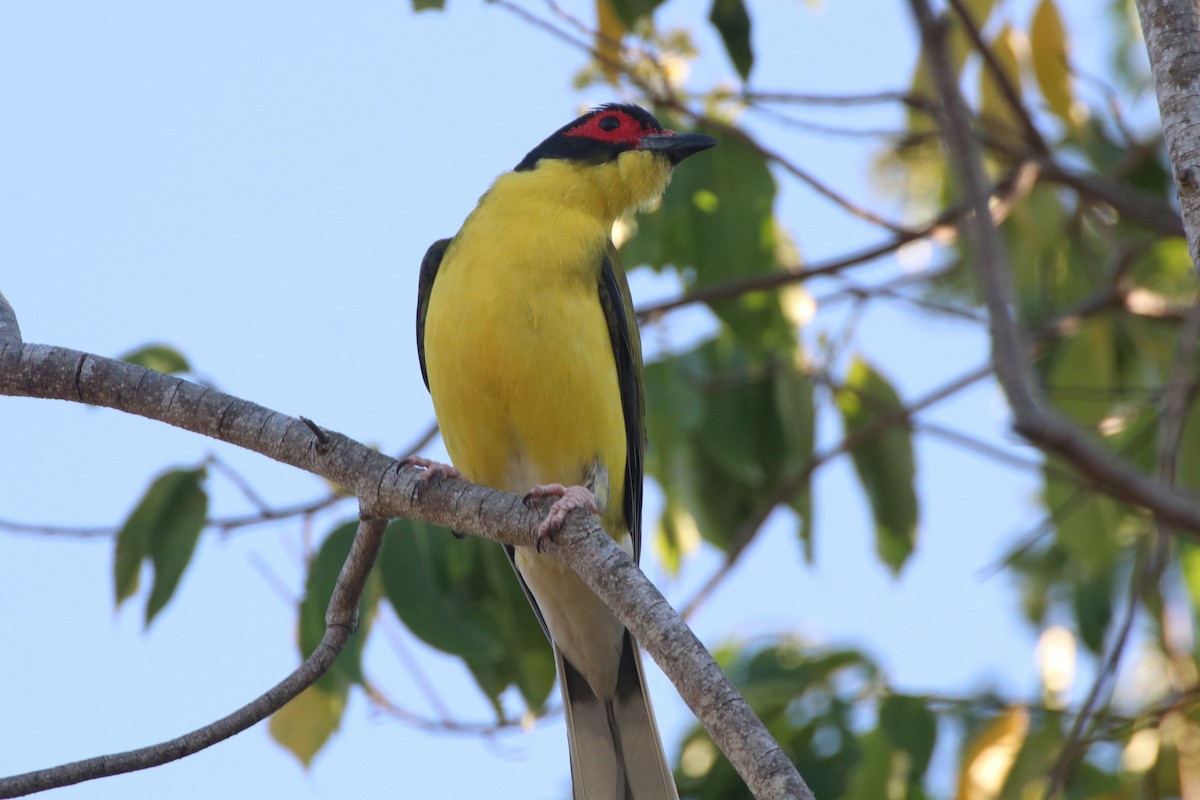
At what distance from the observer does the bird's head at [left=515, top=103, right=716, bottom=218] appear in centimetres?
485

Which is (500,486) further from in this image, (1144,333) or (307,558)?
(1144,333)

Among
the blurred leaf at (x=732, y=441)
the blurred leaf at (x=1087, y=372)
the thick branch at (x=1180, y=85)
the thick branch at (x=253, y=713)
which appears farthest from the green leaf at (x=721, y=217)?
the thick branch at (x=1180, y=85)

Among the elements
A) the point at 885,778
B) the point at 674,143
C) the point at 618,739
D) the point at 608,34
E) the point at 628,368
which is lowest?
the point at 885,778

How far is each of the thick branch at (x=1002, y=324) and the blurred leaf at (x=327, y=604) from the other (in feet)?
8.29

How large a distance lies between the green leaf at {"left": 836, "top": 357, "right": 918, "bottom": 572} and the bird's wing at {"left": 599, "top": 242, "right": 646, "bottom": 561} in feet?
3.70

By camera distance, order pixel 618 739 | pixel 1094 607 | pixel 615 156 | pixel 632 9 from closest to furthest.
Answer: pixel 618 739, pixel 632 9, pixel 615 156, pixel 1094 607

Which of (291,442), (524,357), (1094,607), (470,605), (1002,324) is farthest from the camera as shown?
(1094,607)

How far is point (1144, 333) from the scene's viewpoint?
18.8 feet

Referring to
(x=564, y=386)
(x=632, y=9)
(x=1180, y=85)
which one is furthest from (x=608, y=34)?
(x=1180, y=85)

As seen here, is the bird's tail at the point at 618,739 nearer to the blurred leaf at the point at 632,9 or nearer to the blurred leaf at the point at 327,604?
the blurred leaf at the point at 327,604

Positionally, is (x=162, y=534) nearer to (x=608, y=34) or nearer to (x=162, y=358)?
(x=162, y=358)

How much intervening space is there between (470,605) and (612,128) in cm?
179

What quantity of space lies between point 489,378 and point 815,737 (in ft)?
5.72

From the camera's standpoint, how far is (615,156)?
496 cm
